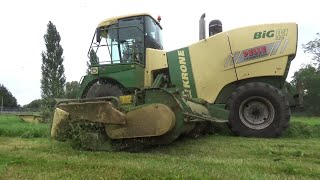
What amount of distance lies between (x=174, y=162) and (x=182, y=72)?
188 inches

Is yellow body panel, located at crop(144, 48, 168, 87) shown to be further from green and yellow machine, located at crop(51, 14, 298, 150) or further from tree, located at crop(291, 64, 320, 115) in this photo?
tree, located at crop(291, 64, 320, 115)

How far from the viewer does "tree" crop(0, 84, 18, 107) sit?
8494cm

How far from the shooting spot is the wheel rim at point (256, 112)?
29.1 ft

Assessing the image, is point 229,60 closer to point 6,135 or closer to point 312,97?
point 6,135

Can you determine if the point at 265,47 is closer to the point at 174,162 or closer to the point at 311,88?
the point at 174,162

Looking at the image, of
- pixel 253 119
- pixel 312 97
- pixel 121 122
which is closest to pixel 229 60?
pixel 253 119

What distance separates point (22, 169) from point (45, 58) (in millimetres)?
53490

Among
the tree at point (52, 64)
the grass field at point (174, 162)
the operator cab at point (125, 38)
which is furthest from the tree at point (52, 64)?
the grass field at point (174, 162)

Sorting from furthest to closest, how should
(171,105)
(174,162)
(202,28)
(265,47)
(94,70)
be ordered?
(202,28), (94,70), (265,47), (171,105), (174,162)

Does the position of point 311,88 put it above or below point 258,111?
above

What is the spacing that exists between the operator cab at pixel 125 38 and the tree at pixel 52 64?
139 ft

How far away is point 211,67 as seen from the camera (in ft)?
31.7

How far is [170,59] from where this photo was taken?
9.89m

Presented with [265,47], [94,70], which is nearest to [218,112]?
A: [265,47]
